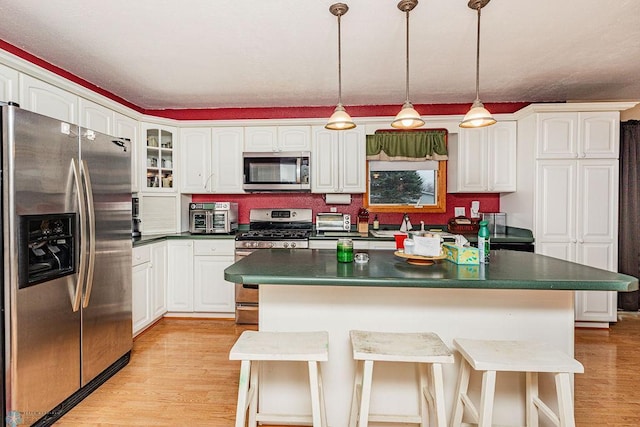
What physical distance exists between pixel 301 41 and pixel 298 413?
2414mm

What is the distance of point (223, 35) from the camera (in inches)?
91.5

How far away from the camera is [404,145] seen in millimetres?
3850

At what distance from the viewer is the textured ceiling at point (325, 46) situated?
6.68 ft

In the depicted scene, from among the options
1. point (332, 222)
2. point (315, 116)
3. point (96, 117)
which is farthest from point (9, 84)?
point (332, 222)

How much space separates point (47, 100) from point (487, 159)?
4.00 m

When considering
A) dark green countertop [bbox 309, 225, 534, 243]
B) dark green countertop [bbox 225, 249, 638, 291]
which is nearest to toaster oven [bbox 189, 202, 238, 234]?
dark green countertop [bbox 309, 225, 534, 243]

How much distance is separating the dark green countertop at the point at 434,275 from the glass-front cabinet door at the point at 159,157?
2329 mm

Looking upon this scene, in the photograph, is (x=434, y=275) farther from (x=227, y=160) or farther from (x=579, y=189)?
(x=227, y=160)

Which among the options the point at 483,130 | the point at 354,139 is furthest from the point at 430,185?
the point at 354,139

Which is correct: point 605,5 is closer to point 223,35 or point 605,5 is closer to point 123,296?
point 223,35

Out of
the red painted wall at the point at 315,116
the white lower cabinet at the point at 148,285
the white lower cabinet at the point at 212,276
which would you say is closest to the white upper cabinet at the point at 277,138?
the red painted wall at the point at 315,116

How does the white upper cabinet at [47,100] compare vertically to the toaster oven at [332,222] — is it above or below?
above

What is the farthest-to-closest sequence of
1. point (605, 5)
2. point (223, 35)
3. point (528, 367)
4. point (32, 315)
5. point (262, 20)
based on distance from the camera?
1. point (223, 35)
2. point (262, 20)
3. point (605, 5)
4. point (32, 315)
5. point (528, 367)

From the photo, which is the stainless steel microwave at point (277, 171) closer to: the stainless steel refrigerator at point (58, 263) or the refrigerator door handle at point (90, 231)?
the stainless steel refrigerator at point (58, 263)
